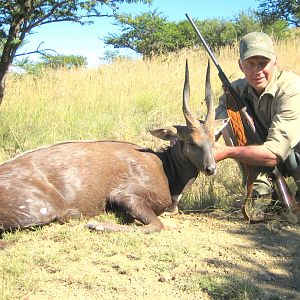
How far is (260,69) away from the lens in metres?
5.08

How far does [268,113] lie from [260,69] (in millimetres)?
522

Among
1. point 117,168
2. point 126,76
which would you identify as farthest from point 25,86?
point 117,168

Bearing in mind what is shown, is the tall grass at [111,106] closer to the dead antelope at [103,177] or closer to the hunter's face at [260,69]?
the dead antelope at [103,177]

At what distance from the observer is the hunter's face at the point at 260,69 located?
16.6ft

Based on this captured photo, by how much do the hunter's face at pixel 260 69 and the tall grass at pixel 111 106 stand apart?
57.5 inches

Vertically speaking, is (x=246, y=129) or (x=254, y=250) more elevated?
(x=246, y=129)

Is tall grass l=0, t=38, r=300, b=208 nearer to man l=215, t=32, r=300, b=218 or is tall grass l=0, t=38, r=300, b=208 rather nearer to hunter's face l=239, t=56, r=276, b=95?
man l=215, t=32, r=300, b=218

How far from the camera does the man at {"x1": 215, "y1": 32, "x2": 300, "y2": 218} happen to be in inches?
189

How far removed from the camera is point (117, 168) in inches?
206

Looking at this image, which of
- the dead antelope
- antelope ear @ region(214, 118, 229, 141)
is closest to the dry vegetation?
the dead antelope

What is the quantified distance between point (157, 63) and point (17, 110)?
5037 millimetres

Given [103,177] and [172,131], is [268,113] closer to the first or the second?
[172,131]

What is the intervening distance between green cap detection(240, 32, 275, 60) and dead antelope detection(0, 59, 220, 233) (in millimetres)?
471

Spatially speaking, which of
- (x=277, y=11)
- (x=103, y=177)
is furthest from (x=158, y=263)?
(x=277, y=11)
